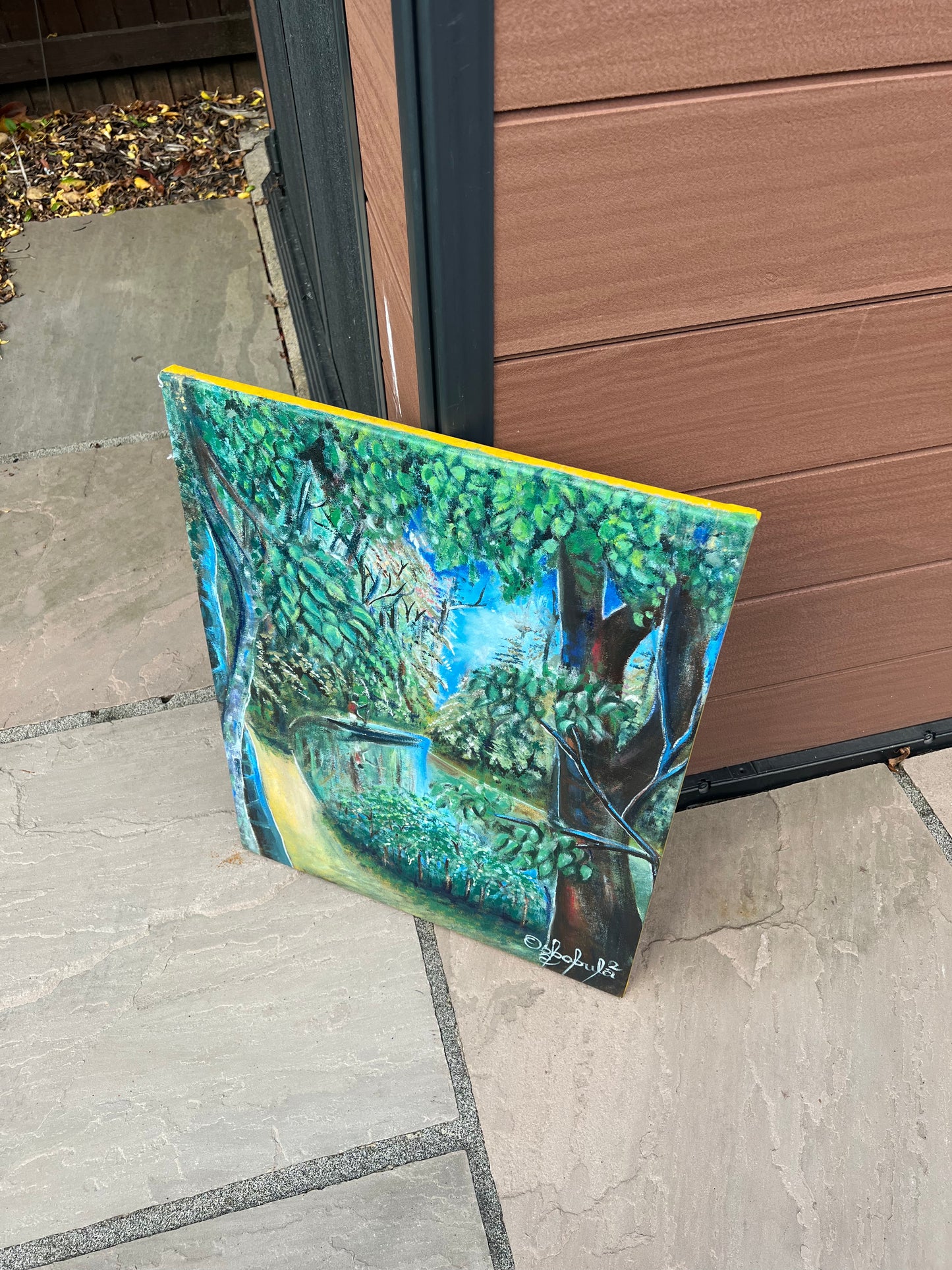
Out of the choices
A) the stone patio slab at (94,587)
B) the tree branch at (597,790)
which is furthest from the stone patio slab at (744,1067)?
the stone patio slab at (94,587)

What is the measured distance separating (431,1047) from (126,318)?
2.57 metres

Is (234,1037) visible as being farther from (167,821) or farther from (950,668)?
(950,668)

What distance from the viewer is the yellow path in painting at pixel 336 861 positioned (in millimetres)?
1649

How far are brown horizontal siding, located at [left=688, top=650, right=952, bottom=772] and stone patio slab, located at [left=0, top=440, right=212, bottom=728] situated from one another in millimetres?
1120

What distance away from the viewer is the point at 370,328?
65.0 inches

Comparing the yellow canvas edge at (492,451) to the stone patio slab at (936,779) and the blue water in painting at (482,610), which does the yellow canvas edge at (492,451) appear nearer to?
the blue water in painting at (482,610)

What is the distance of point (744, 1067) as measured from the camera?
1.54 metres

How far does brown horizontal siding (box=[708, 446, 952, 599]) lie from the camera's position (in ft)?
4.74

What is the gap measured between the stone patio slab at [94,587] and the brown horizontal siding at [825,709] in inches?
44.1

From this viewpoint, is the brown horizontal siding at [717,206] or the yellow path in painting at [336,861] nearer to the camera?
the brown horizontal siding at [717,206]

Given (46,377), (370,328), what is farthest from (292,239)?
(370,328)

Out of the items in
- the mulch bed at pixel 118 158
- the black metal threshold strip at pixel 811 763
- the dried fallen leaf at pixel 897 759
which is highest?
the mulch bed at pixel 118 158

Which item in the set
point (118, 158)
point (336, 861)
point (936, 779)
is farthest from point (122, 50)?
point (936, 779)

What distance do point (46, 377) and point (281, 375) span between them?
722 millimetres
